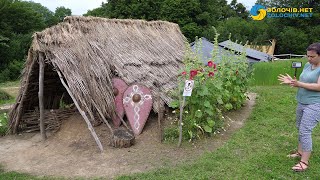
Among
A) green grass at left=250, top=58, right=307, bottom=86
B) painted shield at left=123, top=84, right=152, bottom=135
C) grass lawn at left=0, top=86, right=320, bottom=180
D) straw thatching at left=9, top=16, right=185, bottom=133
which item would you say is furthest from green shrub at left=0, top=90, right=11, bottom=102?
green grass at left=250, top=58, right=307, bottom=86

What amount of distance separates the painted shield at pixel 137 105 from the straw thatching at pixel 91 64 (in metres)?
0.16

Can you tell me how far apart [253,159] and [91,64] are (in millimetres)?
3457

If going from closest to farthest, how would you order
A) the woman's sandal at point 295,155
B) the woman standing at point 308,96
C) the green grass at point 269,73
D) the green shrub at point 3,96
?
the woman standing at point 308,96 < the woman's sandal at point 295,155 < the green grass at point 269,73 < the green shrub at point 3,96

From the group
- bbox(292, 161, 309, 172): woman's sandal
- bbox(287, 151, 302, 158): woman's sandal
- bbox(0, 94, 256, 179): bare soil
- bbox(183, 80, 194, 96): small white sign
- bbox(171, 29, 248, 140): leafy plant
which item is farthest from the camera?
bbox(171, 29, 248, 140): leafy plant

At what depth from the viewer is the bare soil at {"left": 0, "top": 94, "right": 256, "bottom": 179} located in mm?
4480

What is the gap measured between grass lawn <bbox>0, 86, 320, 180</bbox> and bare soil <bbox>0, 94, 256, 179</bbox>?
0.22m

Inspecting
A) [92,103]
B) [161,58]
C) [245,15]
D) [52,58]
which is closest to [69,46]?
[52,58]

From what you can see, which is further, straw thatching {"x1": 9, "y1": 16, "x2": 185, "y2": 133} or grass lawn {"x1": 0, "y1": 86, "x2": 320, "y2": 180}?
straw thatching {"x1": 9, "y1": 16, "x2": 185, "y2": 133}

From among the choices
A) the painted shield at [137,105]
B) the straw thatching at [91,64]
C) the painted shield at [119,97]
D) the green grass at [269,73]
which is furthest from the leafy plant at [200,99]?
the green grass at [269,73]

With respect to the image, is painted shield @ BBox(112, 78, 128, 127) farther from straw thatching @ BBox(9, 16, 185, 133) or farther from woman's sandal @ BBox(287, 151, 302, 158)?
woman's sandal @ BBox(287, 151, 302, 158)

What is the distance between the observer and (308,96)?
3826 mm

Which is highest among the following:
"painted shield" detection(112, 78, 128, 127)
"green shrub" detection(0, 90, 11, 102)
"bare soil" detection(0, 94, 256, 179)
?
"painted shield" detection(112, 78, 128, 127)

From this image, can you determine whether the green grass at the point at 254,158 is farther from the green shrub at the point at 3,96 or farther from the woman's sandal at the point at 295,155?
the green shrub at the point at 3,96

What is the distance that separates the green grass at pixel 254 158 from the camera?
157 inches
